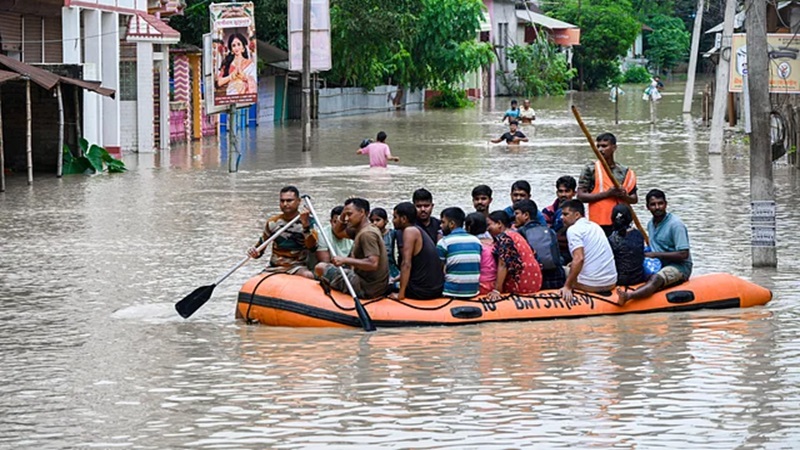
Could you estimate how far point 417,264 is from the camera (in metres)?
13.6

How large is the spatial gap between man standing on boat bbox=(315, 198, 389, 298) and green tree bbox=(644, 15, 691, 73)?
115m

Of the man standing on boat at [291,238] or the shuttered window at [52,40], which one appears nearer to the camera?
the man standing on boat at [291,238]

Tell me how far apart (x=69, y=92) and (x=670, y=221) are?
20681 mm

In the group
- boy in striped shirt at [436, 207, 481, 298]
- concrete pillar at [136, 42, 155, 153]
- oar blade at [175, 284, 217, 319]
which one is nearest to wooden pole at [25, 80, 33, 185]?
concrete pillar at [136, 42, 155, 153]

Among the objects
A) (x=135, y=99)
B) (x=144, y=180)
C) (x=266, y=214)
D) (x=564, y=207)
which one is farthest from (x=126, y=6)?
(x=564, y=207)

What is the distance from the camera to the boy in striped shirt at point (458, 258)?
13625 millimetres

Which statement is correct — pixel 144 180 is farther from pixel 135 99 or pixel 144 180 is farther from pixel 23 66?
pixel 135 99

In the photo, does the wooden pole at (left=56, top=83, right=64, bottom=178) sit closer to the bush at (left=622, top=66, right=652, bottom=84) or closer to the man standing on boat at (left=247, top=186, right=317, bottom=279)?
the man standing on boat at (left=247, top=186, right=317, bottom=279)

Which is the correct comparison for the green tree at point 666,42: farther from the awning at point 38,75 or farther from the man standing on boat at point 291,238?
the man standing on boat at point 291,238

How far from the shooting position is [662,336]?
1309cm

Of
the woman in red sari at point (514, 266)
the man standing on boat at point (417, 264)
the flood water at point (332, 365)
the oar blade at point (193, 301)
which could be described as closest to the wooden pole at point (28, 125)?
the flood water at point (332, 365)

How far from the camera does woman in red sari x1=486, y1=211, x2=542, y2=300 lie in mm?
13781

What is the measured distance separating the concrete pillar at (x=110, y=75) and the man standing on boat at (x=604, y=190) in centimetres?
2193

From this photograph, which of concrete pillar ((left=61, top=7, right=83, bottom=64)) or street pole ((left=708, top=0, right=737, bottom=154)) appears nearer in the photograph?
street pole ((left=708, top=0, right=737, bottom=154))
